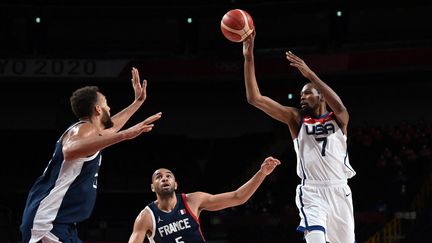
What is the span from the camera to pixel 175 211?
6215 mm

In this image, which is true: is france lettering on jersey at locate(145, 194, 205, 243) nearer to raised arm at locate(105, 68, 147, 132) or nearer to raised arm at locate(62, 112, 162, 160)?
raised arm at locate(105, 68, 147, 132)

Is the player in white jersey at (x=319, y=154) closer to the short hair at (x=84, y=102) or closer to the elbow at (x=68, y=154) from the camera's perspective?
the short hair at (x=84, y=102)

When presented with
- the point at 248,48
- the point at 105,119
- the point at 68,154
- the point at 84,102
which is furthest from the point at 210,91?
the point at 68,154

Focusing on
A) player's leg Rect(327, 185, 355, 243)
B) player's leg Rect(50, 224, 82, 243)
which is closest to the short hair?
player's leg Rect(50, 224, 82, 243)

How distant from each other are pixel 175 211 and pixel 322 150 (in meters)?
1.47

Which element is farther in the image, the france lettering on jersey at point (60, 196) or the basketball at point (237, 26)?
the basketball at point (237, 26)

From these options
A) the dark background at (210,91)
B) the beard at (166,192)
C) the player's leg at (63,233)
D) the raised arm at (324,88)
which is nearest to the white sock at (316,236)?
the raised arm at (324,88)

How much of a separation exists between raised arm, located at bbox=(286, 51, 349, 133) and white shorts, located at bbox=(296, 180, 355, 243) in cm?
59

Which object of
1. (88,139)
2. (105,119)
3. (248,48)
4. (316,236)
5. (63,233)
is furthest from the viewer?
(248,48)

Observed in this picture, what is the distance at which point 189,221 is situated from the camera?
6.18 metres

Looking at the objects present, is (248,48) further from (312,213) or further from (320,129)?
(312,213)

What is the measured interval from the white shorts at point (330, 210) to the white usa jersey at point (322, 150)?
0.10 metres

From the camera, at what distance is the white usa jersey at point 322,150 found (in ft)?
20.4

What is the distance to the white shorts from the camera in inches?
238
